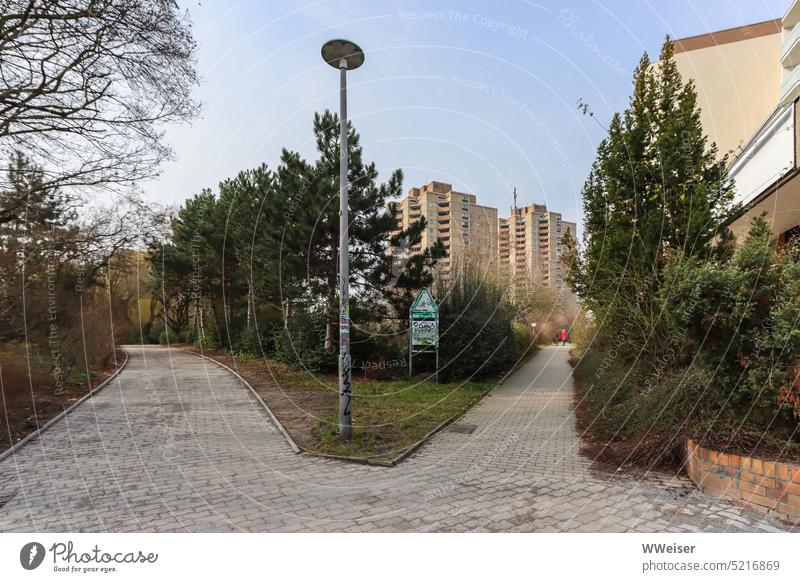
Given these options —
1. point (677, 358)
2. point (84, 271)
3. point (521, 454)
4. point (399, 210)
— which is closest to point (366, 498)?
point (521, 454)

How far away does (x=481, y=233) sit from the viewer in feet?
66.2

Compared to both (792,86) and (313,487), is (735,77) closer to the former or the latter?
(792,86)

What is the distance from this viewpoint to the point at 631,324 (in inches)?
283

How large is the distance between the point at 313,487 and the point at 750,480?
13.9 ft

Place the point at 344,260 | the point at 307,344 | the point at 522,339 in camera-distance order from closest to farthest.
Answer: the point at 344,260
the point at 307,344
the point at 522,339

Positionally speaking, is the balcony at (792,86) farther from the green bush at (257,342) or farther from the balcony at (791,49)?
the green bush at (257,342)

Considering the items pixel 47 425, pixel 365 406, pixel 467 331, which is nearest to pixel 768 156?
pixel 467 331

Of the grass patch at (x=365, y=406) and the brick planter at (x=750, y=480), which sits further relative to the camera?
the grass patch at (x=365, y=406)

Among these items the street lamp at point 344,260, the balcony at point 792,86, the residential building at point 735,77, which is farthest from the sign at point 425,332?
the residential building at point 735,77

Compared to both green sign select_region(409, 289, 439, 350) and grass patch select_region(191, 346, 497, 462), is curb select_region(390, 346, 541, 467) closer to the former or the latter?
grass patch select_region(191, 346, 497, 462)

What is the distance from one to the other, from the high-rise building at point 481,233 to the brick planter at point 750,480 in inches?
260

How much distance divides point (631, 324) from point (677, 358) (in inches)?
38.0

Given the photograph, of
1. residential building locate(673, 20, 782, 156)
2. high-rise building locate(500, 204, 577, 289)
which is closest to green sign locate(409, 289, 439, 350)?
high-rise building locate(500, 204, 577, 289)

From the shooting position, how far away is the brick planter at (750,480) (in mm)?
3625
